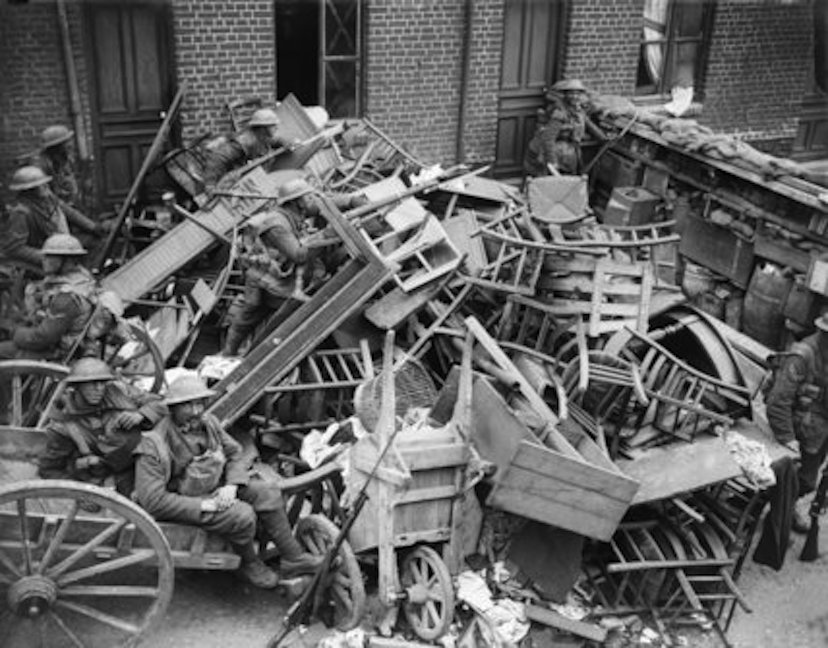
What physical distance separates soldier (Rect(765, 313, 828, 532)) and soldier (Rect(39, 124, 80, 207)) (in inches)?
278

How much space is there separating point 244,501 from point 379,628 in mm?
1259

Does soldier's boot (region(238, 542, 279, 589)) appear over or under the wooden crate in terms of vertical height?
under

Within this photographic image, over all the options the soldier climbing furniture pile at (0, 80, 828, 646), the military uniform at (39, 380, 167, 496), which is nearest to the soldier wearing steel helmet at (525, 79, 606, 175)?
the soldier climbing furniture pile at (0, 80, 828, 646)

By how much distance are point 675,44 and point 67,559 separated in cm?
1164

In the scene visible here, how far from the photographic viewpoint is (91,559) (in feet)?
19.8

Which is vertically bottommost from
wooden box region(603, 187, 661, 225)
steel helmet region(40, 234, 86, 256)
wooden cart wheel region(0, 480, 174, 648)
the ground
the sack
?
the ground

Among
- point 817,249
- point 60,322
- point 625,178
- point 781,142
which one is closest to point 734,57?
point 781,142

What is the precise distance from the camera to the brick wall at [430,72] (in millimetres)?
12055

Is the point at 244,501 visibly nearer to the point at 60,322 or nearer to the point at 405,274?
the point at 60,322

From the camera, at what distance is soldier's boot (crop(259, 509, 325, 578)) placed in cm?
653

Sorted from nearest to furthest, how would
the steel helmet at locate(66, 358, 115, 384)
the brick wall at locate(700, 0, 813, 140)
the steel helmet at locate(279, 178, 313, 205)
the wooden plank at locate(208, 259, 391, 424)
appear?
the steel helmet at locate(66, 358, 115, 384)
the wooden plank at locate(208, 259, 391, 424)
the steel helmet at locate(279, 178, 313, 205)
the brick wall at locate(700, 0, 813, 140)

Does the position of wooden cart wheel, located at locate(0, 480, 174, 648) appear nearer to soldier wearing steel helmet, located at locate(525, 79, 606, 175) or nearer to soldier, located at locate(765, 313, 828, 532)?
soldier, located at locate(765, 313, 828, 532)

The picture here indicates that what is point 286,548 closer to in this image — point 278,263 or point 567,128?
point 278,263

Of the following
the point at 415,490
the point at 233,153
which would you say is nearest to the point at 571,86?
the point at 233,153
